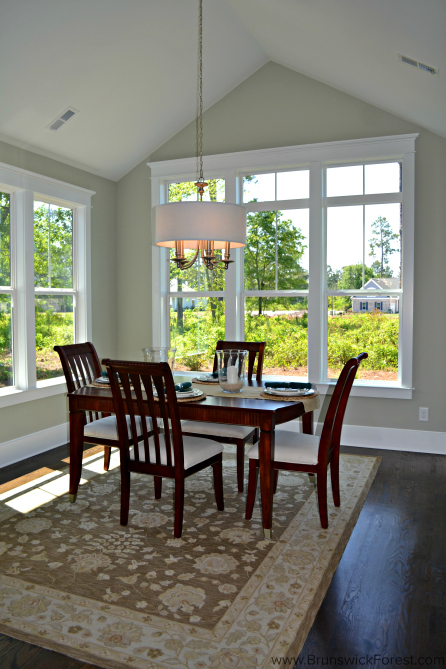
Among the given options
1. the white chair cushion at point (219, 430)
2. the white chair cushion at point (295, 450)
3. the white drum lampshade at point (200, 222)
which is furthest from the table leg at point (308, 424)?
the white drum lampshade at point (200, 222)

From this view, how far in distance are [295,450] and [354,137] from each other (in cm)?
309

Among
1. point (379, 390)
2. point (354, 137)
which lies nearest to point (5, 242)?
point (354, 137)

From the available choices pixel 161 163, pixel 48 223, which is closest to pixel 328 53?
pixel 161 163

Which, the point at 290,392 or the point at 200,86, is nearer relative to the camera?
the point at 290,392

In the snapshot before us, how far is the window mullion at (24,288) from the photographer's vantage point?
4340mm

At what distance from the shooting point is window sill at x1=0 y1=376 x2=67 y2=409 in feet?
13.6

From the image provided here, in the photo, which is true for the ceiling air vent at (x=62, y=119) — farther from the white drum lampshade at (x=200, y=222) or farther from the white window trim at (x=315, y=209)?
the white drum lampshade at (x=200, y=222)

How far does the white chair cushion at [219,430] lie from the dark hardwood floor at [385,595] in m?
0.91

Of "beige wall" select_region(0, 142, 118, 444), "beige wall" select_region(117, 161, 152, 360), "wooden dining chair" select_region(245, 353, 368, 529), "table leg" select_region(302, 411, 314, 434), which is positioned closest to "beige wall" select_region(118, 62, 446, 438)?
"beige wall" select_region(117, 161, 152, 360)

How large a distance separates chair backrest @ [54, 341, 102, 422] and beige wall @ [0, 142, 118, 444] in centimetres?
82

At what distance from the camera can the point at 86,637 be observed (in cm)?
203

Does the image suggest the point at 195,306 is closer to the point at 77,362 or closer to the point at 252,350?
the point at 252,350

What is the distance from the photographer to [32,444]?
445 cm

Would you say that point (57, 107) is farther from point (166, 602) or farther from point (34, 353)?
point (166, 602)
